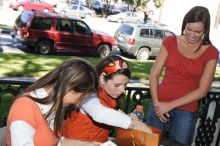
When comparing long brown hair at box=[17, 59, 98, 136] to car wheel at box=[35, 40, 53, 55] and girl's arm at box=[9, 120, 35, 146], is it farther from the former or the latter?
car wheel at box=[35, 40, 53, 55]

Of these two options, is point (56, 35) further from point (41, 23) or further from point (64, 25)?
point (41, 23)

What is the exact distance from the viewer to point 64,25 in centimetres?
1664

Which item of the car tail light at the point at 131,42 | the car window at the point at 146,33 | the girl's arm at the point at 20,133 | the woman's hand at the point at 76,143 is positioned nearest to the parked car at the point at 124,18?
the car window at the point at 146,33

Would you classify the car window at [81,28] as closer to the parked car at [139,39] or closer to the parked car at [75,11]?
the parked car at [139,39]

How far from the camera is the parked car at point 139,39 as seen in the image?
1820cm

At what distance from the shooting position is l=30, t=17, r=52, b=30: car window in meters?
15.7

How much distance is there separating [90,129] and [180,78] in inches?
45.0

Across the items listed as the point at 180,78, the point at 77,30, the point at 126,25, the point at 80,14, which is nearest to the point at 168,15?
the point at 80,14

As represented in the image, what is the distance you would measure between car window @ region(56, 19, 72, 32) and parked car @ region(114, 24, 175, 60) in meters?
3.05

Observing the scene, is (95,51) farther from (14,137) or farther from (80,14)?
(80,14)

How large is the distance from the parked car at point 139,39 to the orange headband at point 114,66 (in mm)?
15389

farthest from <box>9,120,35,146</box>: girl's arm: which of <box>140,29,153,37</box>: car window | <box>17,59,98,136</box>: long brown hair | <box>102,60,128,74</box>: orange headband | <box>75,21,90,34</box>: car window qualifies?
<box>140,29,153,37</box>: car window

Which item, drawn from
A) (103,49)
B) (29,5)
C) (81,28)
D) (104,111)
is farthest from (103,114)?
(29,5)

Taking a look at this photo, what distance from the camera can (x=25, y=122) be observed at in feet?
7.06
